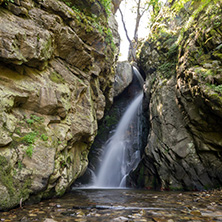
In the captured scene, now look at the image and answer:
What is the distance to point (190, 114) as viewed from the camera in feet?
31.7

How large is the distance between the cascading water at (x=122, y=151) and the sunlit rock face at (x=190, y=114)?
2.31m

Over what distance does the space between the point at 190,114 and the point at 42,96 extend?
781 cm

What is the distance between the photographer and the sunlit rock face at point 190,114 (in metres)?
8.48

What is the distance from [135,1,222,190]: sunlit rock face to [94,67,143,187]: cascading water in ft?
7.59

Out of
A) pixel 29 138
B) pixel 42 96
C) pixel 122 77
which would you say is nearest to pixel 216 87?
pixel 42 96

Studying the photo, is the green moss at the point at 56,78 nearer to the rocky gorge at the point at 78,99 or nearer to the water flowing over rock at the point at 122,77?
the rocky gorge at the point at 78,99

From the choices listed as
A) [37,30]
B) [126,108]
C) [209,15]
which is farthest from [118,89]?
[37,30]

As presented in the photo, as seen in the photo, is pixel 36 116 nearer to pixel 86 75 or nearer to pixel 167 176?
pixel 86 75

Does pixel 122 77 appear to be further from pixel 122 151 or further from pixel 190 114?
pixel 190 114

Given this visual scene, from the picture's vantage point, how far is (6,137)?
4.73 metres

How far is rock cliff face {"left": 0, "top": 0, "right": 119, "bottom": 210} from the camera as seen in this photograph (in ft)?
16.3

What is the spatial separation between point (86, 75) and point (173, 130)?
6.36 metres

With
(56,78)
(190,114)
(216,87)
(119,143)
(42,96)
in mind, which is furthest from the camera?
(119,143)

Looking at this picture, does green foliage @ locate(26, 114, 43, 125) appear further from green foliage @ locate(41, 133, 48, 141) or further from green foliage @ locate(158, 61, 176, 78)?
green foliage @ locate(158, 61, 176, 78)
